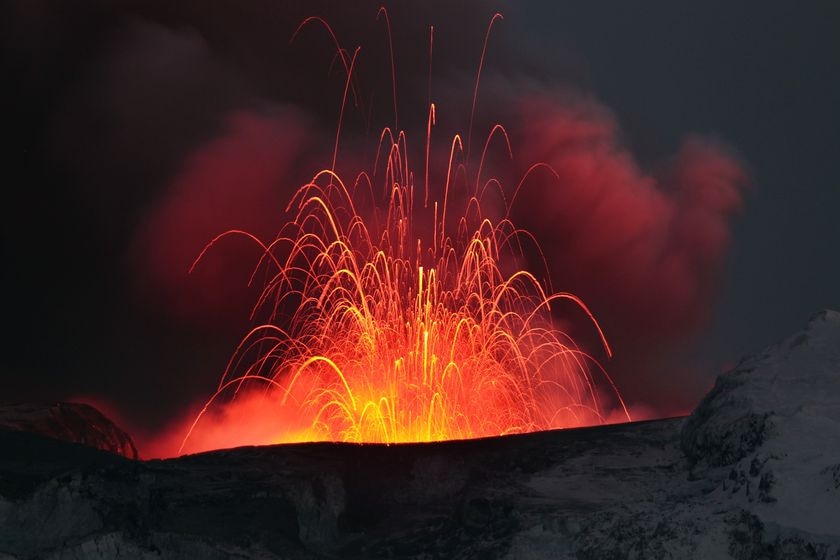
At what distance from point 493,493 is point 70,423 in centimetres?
2997

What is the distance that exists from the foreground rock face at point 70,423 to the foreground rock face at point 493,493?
25.2m

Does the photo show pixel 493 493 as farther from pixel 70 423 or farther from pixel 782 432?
pixel 70 423

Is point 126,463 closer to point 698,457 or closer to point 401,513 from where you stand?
point 401,513

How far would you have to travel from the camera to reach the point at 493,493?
1355 cm

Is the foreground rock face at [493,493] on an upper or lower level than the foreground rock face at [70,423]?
lower

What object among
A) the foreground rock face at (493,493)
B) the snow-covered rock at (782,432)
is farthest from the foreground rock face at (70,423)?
the snow-covered rock at (782,432)

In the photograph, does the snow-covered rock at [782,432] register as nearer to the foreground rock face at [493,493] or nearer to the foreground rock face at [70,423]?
the foreground rock face at [493,493]

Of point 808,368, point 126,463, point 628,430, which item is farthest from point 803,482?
point 126,463

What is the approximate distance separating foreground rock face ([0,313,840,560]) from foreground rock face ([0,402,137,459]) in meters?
25.2

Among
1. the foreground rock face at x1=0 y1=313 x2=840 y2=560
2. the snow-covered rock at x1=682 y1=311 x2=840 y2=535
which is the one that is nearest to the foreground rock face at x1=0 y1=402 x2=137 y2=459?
the foreground rock face at x1=0 y1=313 x2=840 y2=560

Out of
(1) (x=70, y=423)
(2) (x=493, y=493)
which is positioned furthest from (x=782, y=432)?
(1) (x=70, y=423)

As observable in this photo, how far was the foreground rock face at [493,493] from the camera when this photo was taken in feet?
38.7

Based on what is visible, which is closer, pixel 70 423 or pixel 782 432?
pixel 782 432

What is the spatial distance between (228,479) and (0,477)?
2.92m
